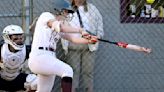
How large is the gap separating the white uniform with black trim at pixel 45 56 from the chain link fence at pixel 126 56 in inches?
92.8

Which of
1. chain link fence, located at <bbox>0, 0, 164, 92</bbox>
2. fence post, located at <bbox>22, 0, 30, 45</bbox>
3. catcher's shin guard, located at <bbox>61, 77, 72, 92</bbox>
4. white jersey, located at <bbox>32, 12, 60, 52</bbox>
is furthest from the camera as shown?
chain link fence, located at <bbox>0, 0, 164, 92</bbox>

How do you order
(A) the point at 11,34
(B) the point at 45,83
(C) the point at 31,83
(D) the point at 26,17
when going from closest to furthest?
1. (B) the point at 45,83
2. (A) the point at 11,34
3. (C) the point at 31,83
4. (D) the point at 26,17

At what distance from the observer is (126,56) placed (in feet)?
32.7

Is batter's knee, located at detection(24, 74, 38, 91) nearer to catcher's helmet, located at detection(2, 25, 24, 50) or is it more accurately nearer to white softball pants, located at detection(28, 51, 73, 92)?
catcher's helmet, located at detection(2, 25, 24, 50)

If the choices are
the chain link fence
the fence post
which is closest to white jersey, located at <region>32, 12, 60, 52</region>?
the fence post

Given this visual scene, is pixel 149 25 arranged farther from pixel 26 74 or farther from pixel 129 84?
pixel 26 74

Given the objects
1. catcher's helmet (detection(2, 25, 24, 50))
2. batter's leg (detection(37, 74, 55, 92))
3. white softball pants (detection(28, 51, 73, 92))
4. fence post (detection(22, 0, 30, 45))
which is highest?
fence post (detection(22, 0, 30, 45))

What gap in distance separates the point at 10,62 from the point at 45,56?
1.49 meters

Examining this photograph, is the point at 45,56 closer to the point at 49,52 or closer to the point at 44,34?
the point at 49,52

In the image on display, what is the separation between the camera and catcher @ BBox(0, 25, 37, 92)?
8648 mm

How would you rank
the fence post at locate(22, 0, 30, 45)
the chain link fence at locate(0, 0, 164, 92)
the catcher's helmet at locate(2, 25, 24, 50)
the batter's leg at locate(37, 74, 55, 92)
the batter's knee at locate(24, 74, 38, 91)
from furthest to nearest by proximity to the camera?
the chain link fence at locate(0, 0, 164, 92) → the fence post at locate(22, 0, 30, 45) → the batter's knee at locate(24, 74, 38, 91) → the catcher's helmet at locate(2, 25, 24, 50) → the batter's leg at locate(37, 74, 55, 92)

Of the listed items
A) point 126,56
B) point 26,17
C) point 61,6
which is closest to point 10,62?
point 26,17

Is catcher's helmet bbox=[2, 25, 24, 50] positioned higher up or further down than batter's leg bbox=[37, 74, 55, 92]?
higher up

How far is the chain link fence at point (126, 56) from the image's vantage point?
9867mm
